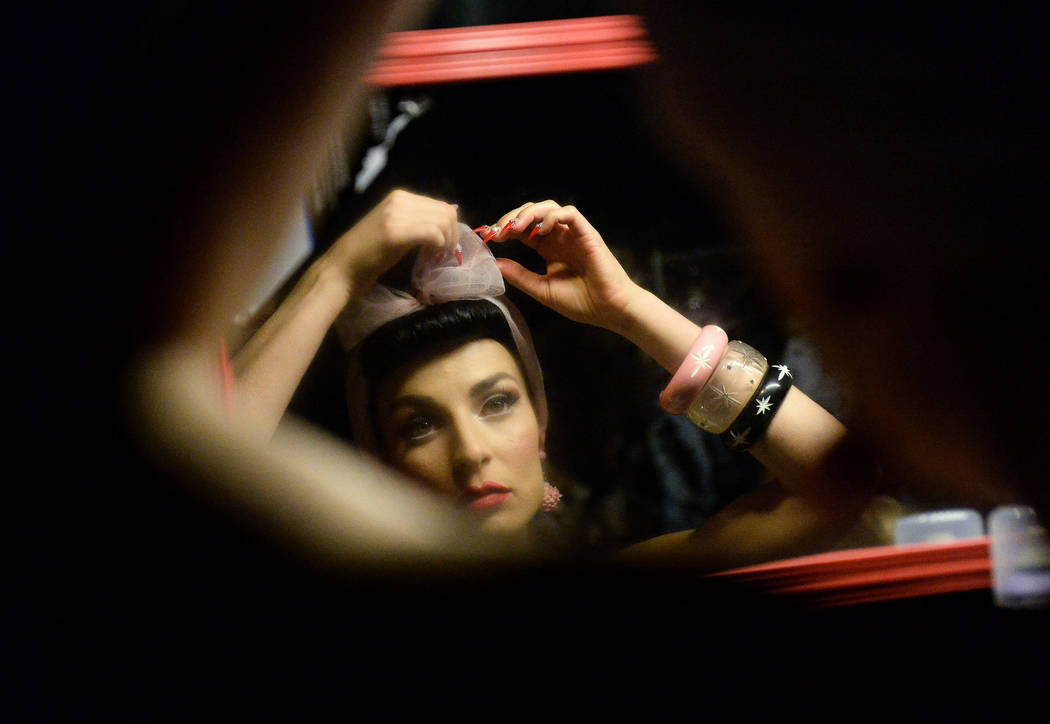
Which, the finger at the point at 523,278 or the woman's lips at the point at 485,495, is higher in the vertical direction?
the finger at the point at 523,278

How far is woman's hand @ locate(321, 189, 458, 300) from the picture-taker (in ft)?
2.60

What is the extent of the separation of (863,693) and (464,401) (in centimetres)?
52

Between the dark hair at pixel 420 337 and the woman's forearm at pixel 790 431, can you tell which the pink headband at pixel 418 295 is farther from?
the woman's forearm at pixel 790 431

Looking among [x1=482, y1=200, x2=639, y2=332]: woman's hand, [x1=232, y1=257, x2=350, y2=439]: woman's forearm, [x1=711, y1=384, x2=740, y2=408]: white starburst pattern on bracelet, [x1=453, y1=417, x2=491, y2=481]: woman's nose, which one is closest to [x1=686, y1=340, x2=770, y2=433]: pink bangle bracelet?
[x1=711, y1=384, x2=740, y2=408]: white starburst pattern on bracelet

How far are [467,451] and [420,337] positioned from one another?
120 mm

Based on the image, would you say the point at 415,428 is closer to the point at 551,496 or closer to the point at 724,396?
the point at 551,496

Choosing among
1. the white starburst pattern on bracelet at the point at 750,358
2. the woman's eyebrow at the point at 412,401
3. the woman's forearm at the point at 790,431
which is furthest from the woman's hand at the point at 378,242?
the white starburst pattern on bracelet at the point at 750,358

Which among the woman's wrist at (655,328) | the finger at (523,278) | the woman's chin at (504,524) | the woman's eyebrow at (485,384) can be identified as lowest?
the woman's chin at (504,524)

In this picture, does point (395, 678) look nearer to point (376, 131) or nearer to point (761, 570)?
point (761, 570)

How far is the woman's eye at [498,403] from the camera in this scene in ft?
2.72

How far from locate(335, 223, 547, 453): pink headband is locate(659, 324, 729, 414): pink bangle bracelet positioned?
0.20 metres

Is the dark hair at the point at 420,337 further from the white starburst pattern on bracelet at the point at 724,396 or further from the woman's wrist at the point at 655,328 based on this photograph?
the white starburst pattern on bracelet at the point at 724,396

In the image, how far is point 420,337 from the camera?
82 cm

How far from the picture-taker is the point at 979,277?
2.95 ft
